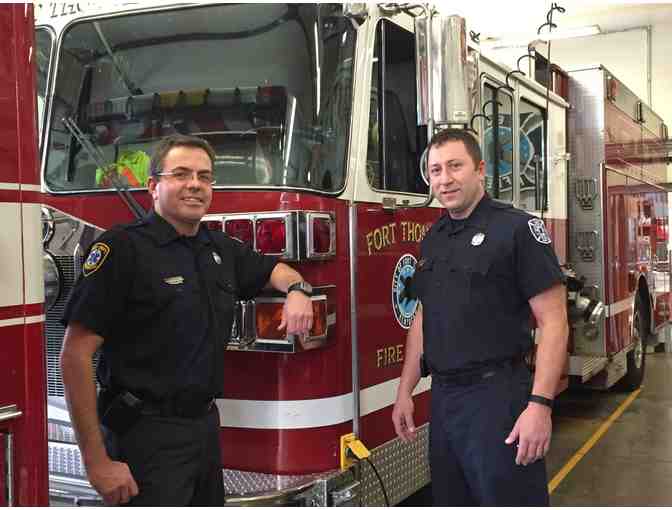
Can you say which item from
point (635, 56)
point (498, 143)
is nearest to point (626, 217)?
point (498, 143)

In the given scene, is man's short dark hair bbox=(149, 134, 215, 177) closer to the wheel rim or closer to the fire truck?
the fire truck

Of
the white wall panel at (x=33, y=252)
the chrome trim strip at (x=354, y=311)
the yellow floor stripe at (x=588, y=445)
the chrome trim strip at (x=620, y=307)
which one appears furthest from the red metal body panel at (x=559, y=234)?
the white wall panel at (x=33, y=252)

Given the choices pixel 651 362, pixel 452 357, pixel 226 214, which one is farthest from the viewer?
pixel 651 362

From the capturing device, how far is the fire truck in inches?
110

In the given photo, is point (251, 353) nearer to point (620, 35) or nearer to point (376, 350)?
point (376, 350)

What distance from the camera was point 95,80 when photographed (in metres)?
3.30

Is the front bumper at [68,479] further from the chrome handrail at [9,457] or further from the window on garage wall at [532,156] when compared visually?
the window on garage wall at [532,156]

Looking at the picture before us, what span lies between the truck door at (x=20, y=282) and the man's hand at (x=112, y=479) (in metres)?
0.29

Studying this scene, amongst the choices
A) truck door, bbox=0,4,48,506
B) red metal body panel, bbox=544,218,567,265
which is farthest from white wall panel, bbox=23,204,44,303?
red metal body panel, bbox=544,218,567,265

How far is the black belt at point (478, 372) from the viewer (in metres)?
2.44

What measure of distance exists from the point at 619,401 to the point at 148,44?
587cm

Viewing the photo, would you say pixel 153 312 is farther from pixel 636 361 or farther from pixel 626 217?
pixel 636 361

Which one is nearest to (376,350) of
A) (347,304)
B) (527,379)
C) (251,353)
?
(347,304)

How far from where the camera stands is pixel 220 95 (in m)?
3.02
